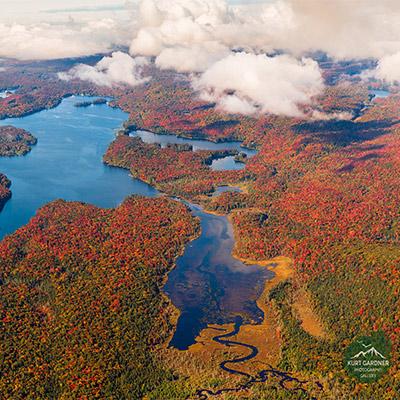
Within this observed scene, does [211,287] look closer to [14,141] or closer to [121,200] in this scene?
[121,200]

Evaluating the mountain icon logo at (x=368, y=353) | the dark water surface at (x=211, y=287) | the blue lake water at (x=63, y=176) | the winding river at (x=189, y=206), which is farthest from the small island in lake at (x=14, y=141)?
the mountain icon logo at (x=368, y=353)

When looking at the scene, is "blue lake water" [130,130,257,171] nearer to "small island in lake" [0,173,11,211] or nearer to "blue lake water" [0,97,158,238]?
"blue lake water" [0,97,158,238]

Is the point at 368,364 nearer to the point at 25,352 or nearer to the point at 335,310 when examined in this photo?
the point at 335,310

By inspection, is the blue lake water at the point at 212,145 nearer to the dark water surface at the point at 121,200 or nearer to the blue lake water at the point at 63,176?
the dark water surface at the point at 121,200

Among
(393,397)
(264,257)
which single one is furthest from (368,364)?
(264,257)

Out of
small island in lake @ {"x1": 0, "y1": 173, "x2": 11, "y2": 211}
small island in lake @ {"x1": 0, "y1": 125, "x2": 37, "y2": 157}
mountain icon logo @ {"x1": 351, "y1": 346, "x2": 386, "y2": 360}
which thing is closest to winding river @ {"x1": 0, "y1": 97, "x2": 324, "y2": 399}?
small island in lake @ {"x1": 0, "y1": 173, "x2": 11, "y2": 211}

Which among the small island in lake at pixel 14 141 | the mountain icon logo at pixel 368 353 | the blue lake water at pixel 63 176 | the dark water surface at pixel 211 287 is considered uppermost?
the mountain icon logo at pixel 368 353
